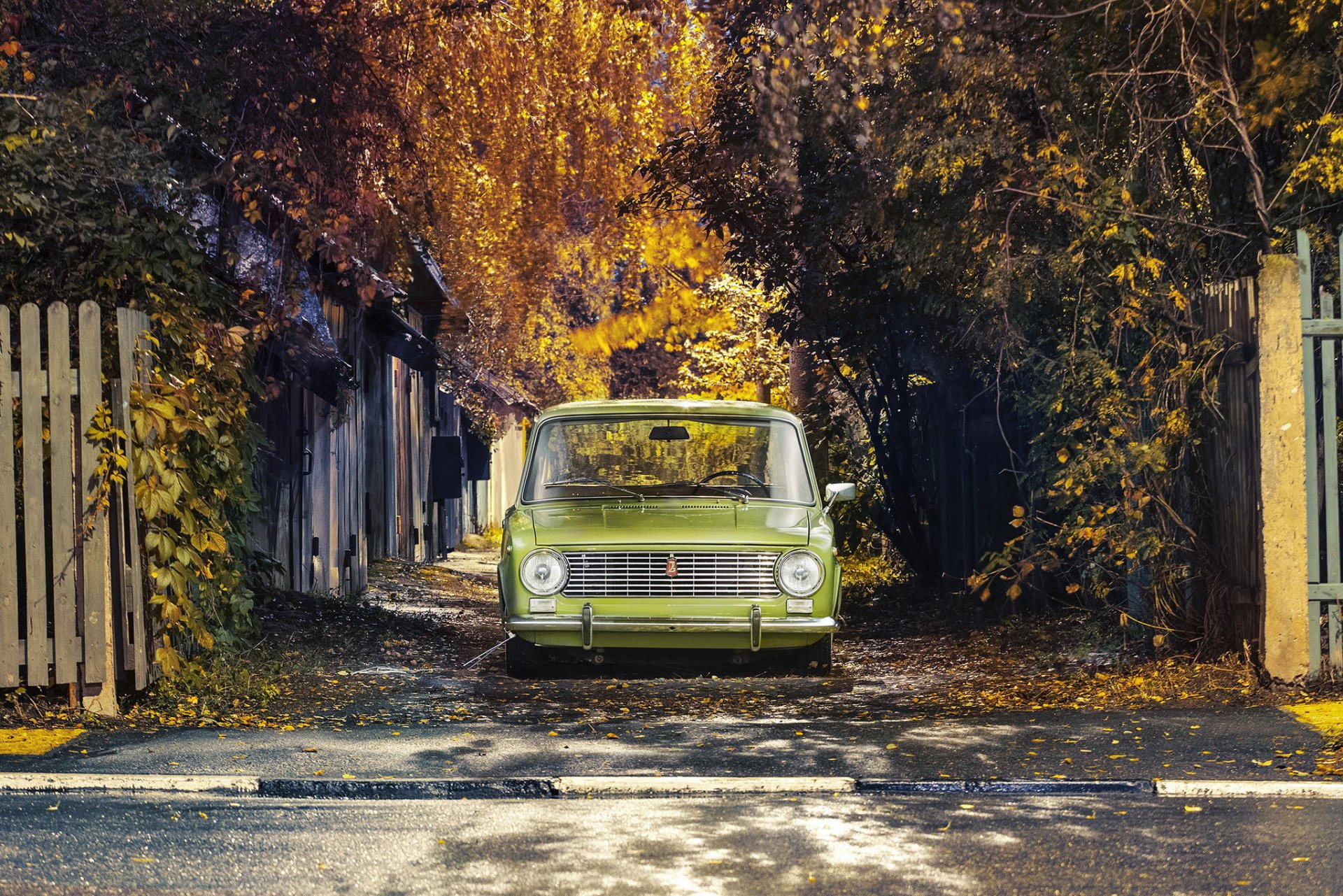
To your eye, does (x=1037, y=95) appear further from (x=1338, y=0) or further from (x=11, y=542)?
(x=11, y=542)

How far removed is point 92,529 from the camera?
27.1ft

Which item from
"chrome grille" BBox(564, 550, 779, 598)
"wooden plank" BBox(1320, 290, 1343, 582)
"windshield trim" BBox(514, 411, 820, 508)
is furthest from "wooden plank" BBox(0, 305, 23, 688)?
"wooden plank" BBox(1320, 290, 1343, 582)

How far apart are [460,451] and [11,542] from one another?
19006 millimetres

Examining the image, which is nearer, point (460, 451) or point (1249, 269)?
point (1249, 269)

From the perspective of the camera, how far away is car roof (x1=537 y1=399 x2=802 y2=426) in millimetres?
10906

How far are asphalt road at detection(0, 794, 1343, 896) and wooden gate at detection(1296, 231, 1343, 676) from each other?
2242 millimetres

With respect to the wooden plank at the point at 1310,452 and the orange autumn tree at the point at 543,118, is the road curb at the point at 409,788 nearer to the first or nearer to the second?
the wooden plank at the point at 1310,452

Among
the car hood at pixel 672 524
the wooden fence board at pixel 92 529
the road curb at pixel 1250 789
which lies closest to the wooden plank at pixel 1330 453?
the road curb at pixel 1250 789

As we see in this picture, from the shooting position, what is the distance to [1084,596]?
12.9 metres

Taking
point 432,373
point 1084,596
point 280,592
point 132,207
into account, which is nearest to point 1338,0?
point 1084,596

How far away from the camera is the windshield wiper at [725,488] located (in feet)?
34.2

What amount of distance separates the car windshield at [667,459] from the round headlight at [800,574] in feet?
2.96

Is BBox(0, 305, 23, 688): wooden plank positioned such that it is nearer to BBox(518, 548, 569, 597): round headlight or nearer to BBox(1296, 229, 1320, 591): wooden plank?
BBox(518, 548, 569, 597): round headlight

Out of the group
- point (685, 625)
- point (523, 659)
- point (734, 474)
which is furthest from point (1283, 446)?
point (523, 659)
